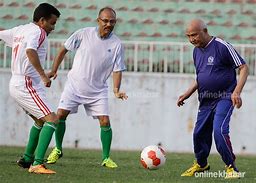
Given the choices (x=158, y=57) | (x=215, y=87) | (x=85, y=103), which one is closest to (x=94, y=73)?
(x=85, y=103)

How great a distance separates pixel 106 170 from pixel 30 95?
5.13 feet

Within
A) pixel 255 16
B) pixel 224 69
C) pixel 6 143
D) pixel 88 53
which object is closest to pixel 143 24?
pixel 255 16

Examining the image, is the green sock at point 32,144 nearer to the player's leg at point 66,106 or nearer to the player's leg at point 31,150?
the player's leg at point 31,150

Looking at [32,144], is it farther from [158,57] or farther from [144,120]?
[158,57]

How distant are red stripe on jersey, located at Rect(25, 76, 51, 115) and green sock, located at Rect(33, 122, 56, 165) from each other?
17 centimetres

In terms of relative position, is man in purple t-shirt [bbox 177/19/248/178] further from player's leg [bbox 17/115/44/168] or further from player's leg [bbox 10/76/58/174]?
player's leg [bbox 17/115/44/168]

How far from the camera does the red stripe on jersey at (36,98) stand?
1229cm

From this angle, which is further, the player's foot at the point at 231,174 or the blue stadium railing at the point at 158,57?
the blue stadium railing at the point at 158,57

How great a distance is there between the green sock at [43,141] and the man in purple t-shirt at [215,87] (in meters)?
1.84

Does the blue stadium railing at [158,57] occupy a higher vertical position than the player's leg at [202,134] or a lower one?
higher

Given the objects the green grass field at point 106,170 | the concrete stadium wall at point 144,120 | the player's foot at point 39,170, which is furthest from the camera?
the concrete stadium wall at point 144,120

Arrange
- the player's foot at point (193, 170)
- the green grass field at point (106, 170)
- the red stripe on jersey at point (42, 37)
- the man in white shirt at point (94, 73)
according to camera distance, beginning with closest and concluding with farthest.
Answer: the green grass field at point (106, 170) < the red stripe on jersey at point (42, 37) < the player's foot at point (193, 170) < the man in white shirt at point (94, 73)

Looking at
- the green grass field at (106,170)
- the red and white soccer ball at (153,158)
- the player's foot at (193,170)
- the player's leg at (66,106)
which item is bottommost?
the green grass field at (106,170)

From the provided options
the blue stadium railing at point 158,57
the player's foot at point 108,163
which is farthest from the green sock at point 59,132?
the blue stadium railing at point 158,57
